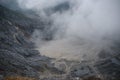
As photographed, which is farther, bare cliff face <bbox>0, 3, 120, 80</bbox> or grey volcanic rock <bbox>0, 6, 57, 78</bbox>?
bare cliff face <bbox>0, 3, 120, 80</bbox>

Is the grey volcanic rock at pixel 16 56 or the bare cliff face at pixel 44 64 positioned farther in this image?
the bare cliff face at pixel 44 64

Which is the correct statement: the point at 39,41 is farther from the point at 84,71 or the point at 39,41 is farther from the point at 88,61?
the point at 84,71

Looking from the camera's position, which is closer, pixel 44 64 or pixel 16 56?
pixel 16 56

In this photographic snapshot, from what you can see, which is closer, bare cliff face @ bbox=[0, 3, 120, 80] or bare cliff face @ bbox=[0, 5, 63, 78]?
bare cliff face @ bbox=[0, 5, 63, 78]

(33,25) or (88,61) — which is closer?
(88,61)

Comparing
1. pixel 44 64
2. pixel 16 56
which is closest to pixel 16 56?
pixel 16 56

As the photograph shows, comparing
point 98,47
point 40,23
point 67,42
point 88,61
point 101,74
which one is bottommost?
point 101,74

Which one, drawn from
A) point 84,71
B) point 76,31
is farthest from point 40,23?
point 84,71

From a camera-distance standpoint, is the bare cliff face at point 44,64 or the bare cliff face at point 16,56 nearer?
the bare cliff face at point 16,56

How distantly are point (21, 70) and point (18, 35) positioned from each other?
4580 cm

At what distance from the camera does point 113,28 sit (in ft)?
626

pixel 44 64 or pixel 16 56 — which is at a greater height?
pixel 16 56

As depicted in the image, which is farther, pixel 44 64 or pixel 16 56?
pixel 44 64

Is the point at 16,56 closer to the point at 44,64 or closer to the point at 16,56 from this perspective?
the point at 16,56
